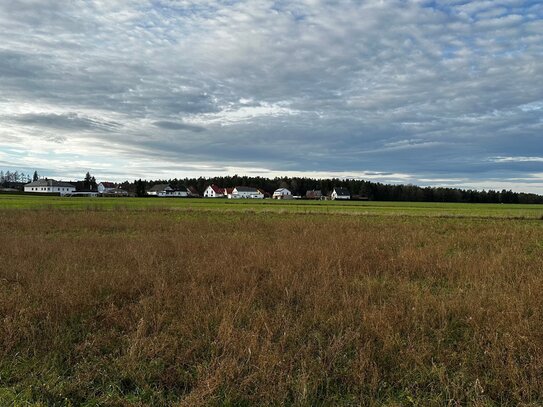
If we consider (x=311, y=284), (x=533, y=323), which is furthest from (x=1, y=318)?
(x=533, y=323)

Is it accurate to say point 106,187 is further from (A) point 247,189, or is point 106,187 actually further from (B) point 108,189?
(A) point 247,189

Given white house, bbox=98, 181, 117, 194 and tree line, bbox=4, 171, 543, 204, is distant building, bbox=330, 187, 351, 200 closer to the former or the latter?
tree line, bbox=4, 171, 543, 204

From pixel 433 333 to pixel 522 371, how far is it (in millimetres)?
1435

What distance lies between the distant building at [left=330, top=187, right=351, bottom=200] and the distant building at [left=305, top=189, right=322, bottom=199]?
409 inches

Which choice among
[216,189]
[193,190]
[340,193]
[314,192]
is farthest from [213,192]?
[340,193]

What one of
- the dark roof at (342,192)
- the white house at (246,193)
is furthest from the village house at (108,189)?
the dark roof at (342,192)

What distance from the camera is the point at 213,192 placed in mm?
176125

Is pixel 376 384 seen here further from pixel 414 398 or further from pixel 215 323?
pixel 215 323

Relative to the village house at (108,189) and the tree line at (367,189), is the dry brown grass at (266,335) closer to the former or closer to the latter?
the tree line at (367,189)

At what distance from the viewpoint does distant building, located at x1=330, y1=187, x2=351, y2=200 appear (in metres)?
153

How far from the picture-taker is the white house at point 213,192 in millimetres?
176125

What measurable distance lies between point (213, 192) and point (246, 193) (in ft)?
52.3

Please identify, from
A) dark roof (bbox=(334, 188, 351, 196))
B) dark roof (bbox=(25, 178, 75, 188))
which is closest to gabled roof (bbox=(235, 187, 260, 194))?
dark roof (bbox=(334, 188, 351, 196))

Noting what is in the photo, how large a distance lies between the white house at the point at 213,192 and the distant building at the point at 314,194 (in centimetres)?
3894
